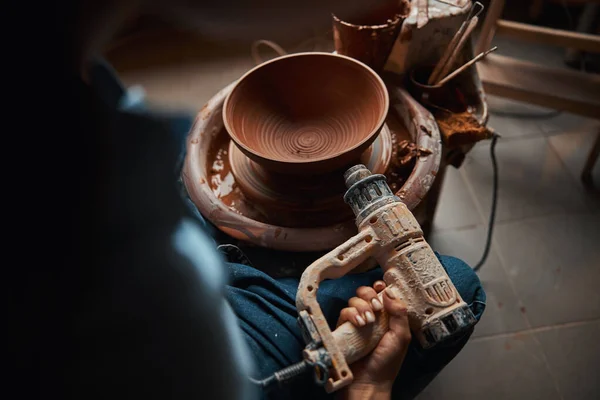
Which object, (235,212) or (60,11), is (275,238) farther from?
(60,11)

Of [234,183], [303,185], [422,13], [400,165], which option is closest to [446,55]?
[422,13]

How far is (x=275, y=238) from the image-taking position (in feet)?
3.33

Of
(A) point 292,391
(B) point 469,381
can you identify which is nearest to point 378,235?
(A) point 292,391

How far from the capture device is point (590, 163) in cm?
175

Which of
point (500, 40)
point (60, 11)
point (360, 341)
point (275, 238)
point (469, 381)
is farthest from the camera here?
point (500, 40)

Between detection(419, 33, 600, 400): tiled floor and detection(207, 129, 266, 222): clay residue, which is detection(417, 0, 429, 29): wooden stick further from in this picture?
detection(419, 33, 600, 400): tiled floor

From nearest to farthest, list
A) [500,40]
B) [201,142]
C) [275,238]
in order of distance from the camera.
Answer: [275,238] < [201,142] < [500,40]

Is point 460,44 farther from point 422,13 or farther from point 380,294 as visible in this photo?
point 380,294

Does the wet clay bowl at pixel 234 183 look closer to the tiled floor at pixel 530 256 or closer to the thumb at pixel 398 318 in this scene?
the thumb at pixel 398 318

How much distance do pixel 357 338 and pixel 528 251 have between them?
1.14 metres

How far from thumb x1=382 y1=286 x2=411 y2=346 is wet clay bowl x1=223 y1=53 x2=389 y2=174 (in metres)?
0.34

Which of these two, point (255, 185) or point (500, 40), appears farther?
point (500, 40)

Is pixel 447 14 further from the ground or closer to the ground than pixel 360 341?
further from the ground

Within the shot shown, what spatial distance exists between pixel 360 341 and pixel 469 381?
825mm
